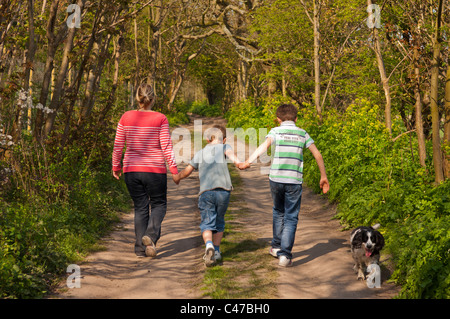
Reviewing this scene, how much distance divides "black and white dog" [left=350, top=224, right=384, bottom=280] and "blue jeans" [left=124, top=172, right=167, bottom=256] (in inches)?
102

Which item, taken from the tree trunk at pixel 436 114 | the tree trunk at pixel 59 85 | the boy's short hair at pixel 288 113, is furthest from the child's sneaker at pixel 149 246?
the tree trunk at pixel 436 114

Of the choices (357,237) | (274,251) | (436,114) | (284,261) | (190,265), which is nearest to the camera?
(357,237)

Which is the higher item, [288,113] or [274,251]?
[288,113]

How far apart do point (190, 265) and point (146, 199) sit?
108 centimetres

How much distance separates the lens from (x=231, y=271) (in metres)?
6.57

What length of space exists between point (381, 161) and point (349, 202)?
116 cm

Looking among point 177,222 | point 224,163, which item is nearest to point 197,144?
point 177,222

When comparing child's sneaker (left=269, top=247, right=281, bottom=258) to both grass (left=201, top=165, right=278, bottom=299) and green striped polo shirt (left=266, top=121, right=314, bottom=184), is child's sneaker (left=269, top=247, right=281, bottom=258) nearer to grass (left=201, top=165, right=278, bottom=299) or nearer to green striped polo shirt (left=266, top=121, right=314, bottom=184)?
grass (left=201, top=165, right=278, bottom=299)

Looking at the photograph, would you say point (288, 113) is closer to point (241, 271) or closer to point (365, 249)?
point (365, 249)

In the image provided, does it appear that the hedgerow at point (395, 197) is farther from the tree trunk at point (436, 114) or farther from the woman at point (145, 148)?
the woman at point (145, 148)

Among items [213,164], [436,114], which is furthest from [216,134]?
[436,114]

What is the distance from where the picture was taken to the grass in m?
5.71

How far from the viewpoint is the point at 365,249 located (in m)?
6.42

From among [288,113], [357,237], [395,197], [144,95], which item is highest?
[144,95]
